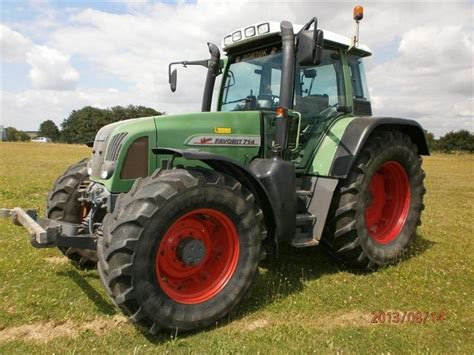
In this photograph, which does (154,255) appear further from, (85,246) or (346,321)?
(346,321)

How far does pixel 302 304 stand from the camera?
4238mm

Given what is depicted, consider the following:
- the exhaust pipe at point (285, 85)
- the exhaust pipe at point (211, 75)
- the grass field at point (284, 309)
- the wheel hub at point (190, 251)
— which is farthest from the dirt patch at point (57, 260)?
the exhaust pipe at point (285, 85)

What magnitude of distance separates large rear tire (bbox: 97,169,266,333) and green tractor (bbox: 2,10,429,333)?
0.03 feet

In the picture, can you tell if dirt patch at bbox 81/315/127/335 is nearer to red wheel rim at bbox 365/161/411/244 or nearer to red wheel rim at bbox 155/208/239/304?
red wheel rim at bbox 155/208/239/304

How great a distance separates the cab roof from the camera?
4.76 metres

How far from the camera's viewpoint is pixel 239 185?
3.87 m

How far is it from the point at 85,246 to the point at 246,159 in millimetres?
1829

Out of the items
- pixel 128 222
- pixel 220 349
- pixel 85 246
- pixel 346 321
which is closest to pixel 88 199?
pixel 85 246

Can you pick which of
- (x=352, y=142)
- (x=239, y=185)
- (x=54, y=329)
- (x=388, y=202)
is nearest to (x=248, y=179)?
(x=239, y=185)

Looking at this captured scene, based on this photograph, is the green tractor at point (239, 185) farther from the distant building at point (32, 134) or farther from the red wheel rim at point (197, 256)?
the distant building at point (32, 134)

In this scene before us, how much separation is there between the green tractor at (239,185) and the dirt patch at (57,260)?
0.40 m

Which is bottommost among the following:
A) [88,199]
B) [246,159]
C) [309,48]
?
[88,199]

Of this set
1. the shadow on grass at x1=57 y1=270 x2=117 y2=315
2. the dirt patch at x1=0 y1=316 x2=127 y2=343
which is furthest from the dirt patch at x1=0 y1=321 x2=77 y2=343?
the shadow on grass at x1=57 y1=270 x2=117 y2=315

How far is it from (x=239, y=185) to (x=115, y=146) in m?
1.23
